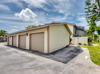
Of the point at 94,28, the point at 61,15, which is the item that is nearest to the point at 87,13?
the point at 61,15

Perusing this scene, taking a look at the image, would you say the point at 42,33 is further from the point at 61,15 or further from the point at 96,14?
the point at 96,14

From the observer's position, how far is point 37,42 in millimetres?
6922

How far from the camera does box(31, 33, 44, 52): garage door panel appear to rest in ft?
21.0

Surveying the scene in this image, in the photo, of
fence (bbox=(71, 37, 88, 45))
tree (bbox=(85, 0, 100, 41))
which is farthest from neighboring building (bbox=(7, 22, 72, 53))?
tree (bbox=(85, 0, 100, 41))

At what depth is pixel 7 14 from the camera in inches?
338

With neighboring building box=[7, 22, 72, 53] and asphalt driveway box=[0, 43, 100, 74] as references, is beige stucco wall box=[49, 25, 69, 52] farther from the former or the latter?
asphalt driveway box=[0, 43, 100, 74]

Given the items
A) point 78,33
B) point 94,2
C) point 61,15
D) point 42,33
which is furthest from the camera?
point 78,33

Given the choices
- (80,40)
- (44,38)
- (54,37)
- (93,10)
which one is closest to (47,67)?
(44,38)

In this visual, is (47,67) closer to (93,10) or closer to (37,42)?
(37,42)

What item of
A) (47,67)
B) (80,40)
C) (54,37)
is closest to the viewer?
(47,67)

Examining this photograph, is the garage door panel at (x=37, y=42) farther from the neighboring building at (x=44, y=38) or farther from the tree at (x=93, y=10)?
the tree at (x=93, y=10)

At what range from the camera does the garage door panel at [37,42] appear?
6406mm

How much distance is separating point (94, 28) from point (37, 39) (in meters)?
22.7

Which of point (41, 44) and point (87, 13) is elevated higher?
point (87, 13)
